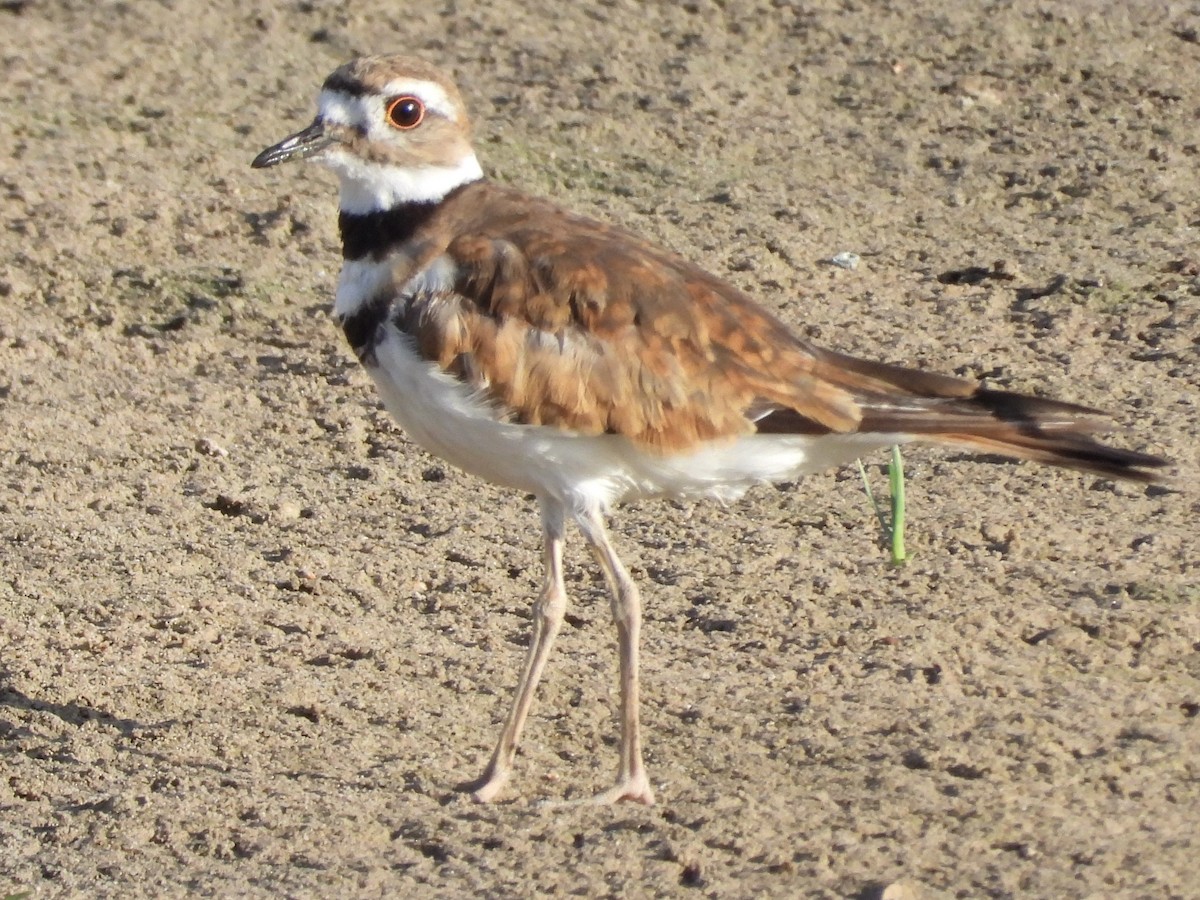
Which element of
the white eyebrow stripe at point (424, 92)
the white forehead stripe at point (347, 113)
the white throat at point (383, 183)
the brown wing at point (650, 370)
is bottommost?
the brown wing at point (650, 370)

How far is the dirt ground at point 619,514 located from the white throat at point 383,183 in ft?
4.42

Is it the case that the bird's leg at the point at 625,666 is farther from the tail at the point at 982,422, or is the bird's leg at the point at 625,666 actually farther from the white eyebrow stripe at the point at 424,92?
the white eyebrow stripe at the point at 424,92

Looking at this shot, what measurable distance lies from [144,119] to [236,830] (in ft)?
17.3

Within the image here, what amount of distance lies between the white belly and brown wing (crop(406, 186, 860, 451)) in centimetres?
4

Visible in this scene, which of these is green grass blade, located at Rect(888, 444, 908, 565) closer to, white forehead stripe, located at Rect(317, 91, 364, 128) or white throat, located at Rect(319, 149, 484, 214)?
white throat, located at Rect(319, 149, 484, 214)

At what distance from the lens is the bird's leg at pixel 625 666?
15.9 ft

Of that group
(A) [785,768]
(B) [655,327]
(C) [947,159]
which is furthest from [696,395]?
(C) [947,159]

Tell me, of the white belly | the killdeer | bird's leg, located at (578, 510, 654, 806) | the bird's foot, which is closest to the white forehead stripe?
the killdeer

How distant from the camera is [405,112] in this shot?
17.2 ft

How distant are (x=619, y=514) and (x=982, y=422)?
1852mm

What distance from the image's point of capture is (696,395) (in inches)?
193

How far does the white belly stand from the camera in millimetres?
4820

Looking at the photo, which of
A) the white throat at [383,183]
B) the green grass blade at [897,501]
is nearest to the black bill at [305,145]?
the white throat at [383,183]

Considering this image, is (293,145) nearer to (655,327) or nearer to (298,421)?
(655,327)
